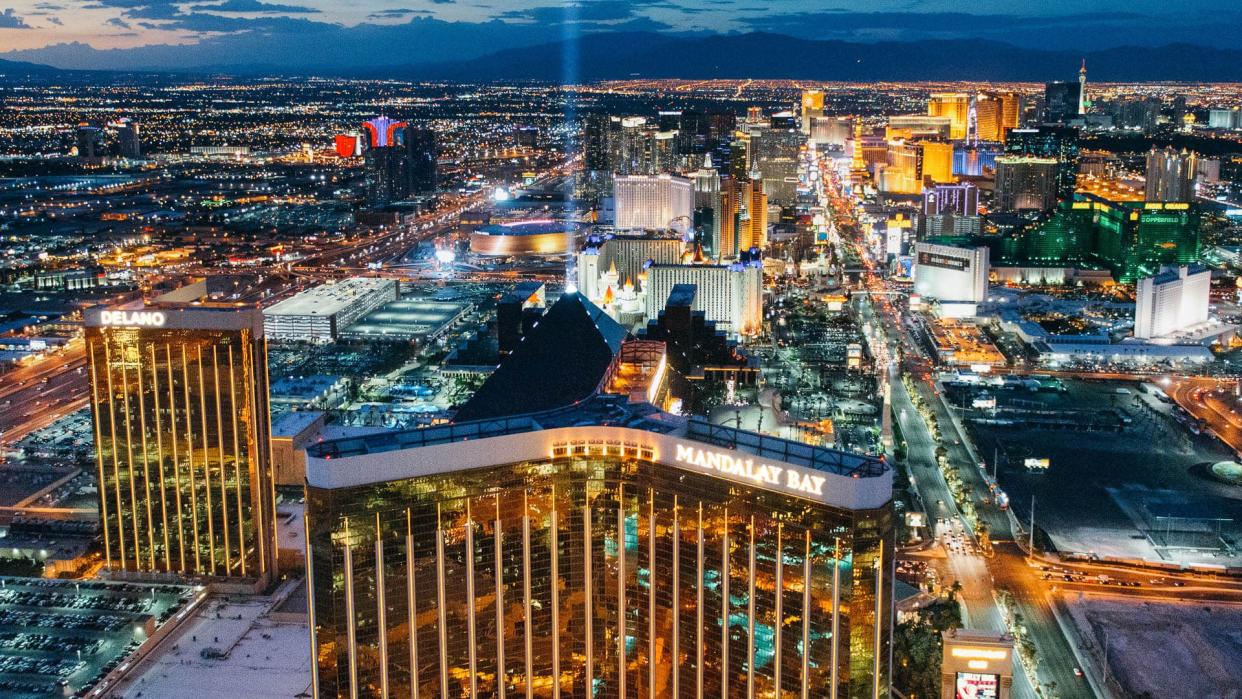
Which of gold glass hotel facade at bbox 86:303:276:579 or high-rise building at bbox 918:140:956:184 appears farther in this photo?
high-rise building at bbox 918:140:956:184

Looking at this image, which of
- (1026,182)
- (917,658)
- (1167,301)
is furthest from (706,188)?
(917,658)

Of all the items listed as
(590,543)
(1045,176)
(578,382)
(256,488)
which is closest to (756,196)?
(1045,176)

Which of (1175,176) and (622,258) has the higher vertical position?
(1175,176)

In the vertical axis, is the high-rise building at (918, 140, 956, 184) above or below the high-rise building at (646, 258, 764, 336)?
above

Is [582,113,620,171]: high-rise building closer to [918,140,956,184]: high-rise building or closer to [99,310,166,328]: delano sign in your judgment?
[918,140,956,184]: high-rise building

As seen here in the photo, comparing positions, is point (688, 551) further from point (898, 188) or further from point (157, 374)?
point (898, 188)

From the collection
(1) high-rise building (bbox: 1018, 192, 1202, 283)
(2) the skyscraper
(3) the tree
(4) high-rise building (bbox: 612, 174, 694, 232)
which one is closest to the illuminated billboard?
(3) the tree

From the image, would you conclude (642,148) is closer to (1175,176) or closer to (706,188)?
(706,188)
